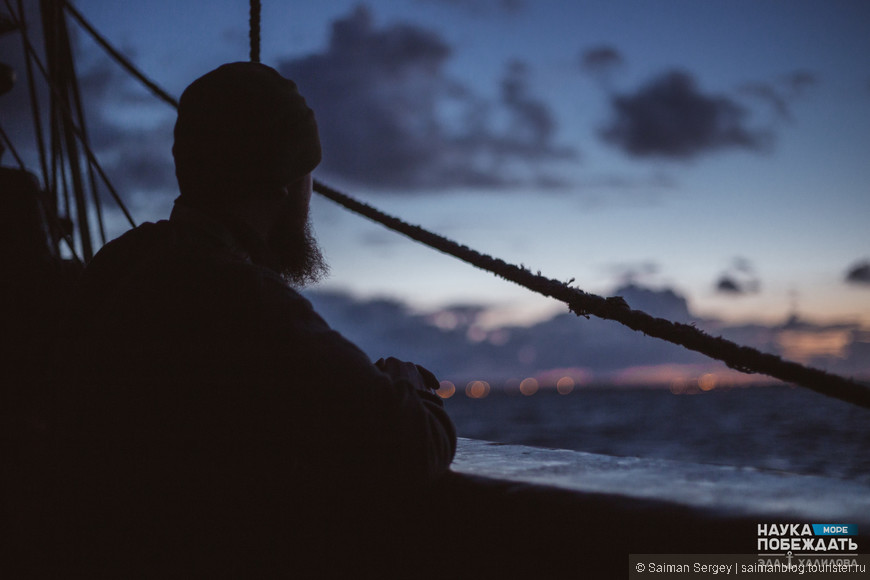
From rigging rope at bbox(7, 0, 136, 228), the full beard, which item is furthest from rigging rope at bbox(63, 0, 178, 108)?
the full beard

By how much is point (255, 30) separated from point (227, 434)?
5.52 ft

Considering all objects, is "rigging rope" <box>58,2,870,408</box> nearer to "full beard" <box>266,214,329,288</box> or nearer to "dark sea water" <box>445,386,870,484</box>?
"full beard" <box>266,214,329,288</box>

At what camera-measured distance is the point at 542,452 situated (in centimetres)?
182

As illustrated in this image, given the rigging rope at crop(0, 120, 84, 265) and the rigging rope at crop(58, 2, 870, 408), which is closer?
the rigging rope at crop(58, 2, 870, 408)

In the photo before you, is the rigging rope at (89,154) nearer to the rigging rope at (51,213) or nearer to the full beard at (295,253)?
the rigging rope at (51,213)

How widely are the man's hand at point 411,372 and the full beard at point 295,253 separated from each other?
0.34 m

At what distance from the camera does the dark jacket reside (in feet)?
3.86

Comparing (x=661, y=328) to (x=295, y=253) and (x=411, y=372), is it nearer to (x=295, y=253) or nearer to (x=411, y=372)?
(x=411, y=372)

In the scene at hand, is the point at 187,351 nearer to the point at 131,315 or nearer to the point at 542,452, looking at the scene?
the point at 131,315

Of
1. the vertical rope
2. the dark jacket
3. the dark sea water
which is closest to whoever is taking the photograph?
the dark jacket

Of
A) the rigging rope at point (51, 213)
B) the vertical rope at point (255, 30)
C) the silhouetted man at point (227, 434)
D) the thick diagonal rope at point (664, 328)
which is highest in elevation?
the vertical rope at point (255, 30)

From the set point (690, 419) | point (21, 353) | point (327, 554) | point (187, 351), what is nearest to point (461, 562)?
point (327, 554)

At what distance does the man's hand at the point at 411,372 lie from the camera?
4.90ft

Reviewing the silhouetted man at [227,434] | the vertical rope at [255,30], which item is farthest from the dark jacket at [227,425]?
the vertical rope at [255,30]
